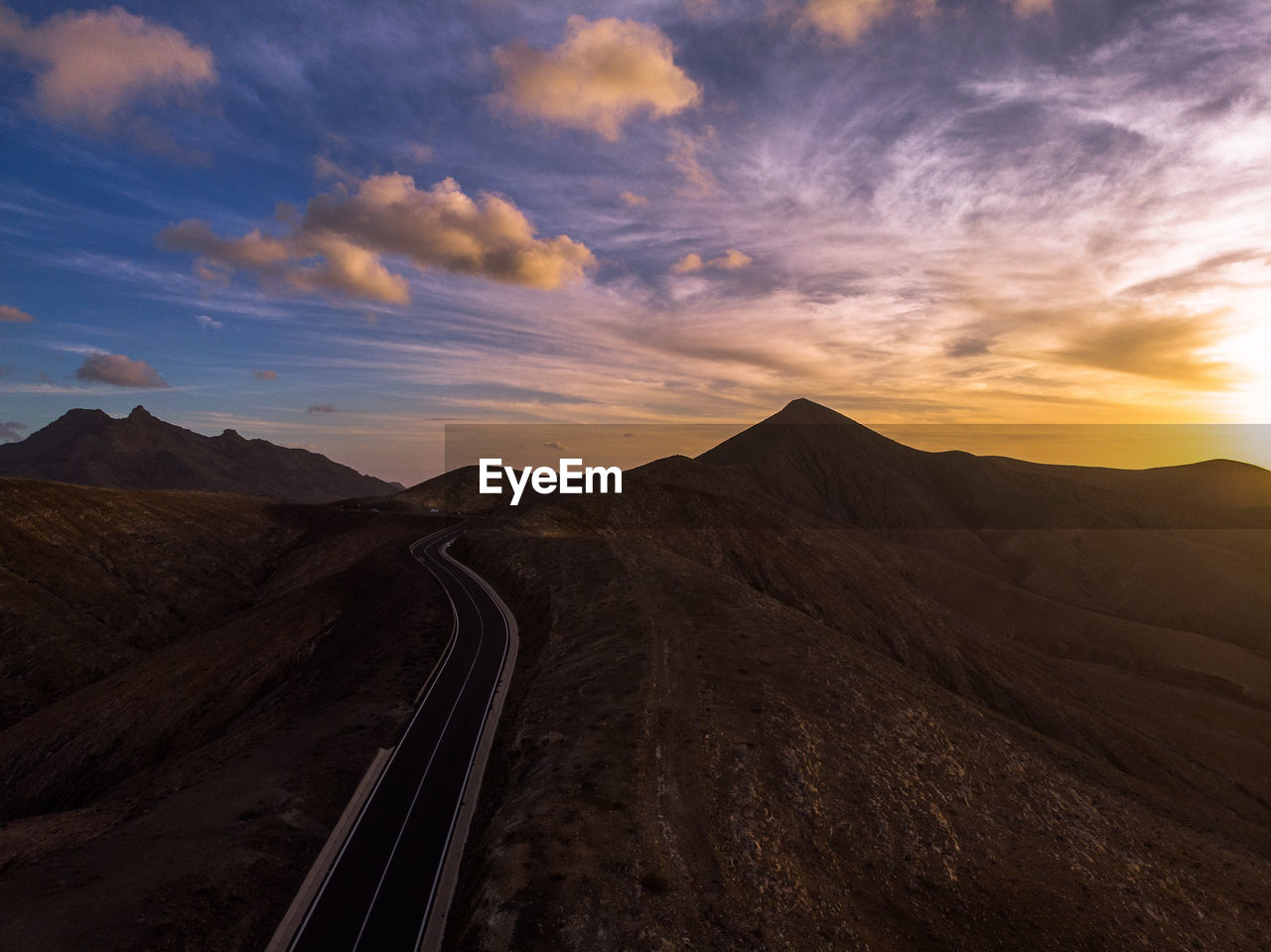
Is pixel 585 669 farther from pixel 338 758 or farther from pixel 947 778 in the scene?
pixel 947 778

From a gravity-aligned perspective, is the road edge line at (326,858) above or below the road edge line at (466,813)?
below

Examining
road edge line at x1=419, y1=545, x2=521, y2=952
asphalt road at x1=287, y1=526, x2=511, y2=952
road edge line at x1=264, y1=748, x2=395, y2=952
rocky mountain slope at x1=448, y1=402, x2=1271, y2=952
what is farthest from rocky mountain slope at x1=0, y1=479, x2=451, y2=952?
rocky mountain slope at x1=448, y1=402, x2=1271, y2=952

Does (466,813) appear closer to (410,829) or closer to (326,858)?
(410,829)

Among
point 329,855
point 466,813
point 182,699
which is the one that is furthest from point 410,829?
point 182,699

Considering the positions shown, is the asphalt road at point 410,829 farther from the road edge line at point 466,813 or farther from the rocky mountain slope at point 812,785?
the rocky mountain slope at point 812,785

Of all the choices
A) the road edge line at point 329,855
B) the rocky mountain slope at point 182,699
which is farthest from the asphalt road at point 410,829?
the rocky mountain slope at point 182,699

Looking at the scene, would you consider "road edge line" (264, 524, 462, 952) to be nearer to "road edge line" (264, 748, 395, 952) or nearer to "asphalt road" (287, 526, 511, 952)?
"road edge line" (264, 748, 395, 952)
